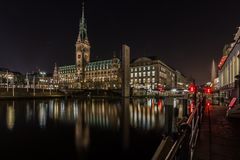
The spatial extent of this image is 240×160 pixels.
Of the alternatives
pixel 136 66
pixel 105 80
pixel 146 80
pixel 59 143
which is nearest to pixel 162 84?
pixel 146 80

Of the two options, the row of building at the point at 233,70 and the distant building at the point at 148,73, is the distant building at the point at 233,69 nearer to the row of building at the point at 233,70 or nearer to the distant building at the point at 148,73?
the row of building at the point at 233,70

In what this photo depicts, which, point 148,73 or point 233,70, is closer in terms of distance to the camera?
point 233,70

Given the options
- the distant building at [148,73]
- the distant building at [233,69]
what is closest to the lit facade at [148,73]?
the distant building at [148,73]

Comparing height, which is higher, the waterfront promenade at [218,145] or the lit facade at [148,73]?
the lit facade at [148,73]

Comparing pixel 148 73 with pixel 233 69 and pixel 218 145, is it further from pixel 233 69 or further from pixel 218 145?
pixel 218 145

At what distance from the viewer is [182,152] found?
3.77m

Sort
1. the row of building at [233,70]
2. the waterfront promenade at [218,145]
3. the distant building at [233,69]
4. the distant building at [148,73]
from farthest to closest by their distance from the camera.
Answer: the distant building at [148,73] → the distant building at [233,69] → the row of building at [233,70] → the waterfront promenade at [218,145]

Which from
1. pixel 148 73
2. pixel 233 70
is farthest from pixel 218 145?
pixel 148 73

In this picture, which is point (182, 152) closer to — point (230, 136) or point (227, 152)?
point (227, 152)

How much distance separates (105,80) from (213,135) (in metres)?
183

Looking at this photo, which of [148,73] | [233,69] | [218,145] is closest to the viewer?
[218,145]

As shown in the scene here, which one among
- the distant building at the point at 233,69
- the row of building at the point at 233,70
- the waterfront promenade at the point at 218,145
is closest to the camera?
the waterfront promenade at the point at 218,145

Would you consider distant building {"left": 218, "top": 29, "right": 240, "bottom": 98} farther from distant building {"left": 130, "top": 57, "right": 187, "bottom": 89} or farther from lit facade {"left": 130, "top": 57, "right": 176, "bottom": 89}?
lit facade {"left": 130, "top": 57, "right": 176, "bottom": 89}

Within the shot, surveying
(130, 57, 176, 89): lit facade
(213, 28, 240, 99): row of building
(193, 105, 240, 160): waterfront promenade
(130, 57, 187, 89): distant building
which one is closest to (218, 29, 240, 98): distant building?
(213, 28, 240, 99): row of building
